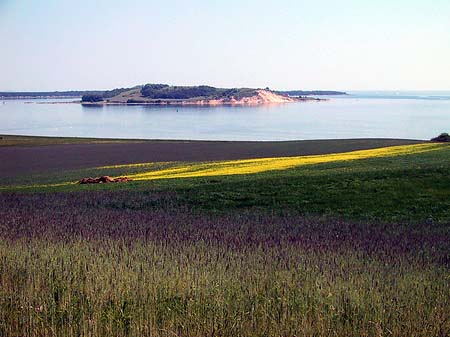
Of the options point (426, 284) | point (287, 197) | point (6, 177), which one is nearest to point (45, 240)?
point (426, 284)

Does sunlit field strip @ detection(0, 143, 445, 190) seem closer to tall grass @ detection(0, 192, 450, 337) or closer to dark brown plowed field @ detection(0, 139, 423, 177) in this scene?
dark brown plowed field @ detection(0, 139, 423, 177)

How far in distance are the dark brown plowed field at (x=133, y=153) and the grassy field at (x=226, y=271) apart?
3159cm

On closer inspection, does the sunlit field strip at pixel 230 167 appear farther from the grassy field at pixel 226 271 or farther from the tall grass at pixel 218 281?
the tall grass at pixel 218 281

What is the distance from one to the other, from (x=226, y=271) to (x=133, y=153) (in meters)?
50.5

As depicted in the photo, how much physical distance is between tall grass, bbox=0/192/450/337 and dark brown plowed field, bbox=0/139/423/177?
33691 mm

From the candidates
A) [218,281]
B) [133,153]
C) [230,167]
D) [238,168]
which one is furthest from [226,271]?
[133,153]

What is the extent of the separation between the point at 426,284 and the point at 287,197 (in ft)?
38.6

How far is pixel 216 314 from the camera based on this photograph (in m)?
6.54

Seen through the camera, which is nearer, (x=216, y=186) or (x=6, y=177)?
(x=216, y=186)

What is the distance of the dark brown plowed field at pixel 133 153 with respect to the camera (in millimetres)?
49312

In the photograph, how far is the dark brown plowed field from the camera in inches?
1941

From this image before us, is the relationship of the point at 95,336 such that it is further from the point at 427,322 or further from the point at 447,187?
the point at 447,187

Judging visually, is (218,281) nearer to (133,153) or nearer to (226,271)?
(226,271)

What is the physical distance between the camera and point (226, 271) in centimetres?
851
